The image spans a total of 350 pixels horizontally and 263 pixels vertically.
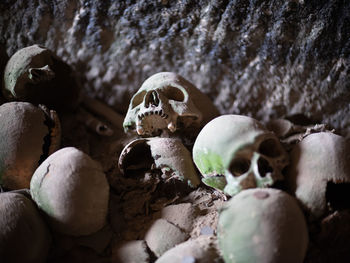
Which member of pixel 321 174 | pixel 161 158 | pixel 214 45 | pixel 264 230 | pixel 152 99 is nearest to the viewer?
pixel 264 230

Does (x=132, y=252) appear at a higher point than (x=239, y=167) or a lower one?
lower

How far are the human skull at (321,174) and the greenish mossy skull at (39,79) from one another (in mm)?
882

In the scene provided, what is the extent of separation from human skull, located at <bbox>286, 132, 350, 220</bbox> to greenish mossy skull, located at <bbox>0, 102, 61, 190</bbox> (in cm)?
75

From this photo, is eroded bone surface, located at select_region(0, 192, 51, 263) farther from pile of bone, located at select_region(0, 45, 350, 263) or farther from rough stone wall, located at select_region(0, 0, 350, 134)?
rough stone wall, located at select_region(0, 0, 350, 134)

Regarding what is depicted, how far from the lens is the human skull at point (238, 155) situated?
88cm

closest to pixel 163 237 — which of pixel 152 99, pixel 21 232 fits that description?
pixel 21 232

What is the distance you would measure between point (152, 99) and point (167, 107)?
73mm

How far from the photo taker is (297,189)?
0.88 meters

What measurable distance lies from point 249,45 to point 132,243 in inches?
30.8

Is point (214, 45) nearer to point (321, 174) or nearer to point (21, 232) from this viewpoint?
point (321, 174)

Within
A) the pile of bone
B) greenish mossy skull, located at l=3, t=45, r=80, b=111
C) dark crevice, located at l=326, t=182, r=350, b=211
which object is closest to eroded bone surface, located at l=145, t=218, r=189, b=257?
the pile of bone

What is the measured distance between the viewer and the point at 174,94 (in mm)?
1215

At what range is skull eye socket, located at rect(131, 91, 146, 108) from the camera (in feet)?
3.99

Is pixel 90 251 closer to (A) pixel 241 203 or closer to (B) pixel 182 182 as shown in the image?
(B) pixel 182 182
